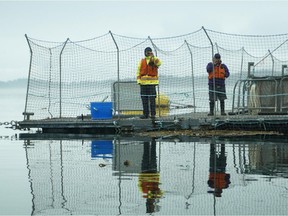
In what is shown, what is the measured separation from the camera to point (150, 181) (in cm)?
1145

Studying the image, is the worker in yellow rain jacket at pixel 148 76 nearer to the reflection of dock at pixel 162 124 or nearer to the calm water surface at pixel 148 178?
the reflection of dock at pixel 162 124

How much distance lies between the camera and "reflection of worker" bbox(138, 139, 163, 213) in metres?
9.53

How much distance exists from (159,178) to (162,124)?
9.27m

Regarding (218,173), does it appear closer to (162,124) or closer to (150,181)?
(150,181)

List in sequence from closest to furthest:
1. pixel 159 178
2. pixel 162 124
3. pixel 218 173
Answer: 1. pixel 159 178
2. pixel 218 173
3. pixel 162 124

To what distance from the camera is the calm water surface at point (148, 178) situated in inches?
368

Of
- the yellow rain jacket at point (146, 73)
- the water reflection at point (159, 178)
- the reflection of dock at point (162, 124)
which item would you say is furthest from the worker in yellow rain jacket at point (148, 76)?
the water reflection at point (159, 178)

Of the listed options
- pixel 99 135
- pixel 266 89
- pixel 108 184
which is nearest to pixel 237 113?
pixel 266 89

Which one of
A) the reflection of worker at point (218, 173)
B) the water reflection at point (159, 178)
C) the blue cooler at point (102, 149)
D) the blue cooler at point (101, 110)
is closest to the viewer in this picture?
the water reflection at point (159, 178)

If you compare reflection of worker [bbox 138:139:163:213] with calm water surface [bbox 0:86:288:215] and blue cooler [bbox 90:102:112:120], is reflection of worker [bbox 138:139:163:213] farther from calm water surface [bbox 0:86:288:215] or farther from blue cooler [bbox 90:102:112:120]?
blue cooler [bbox 90:102:112:120]

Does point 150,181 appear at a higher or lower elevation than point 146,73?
lower

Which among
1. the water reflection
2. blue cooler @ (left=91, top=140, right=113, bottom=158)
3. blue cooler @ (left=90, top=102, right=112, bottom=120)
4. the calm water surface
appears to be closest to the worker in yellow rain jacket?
blue cooler @ (left=90, top=102, right=112, bottom=120)

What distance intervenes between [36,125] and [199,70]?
565 centimetres

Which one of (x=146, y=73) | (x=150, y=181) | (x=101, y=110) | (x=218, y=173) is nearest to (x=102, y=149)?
(x=146, y=73)
